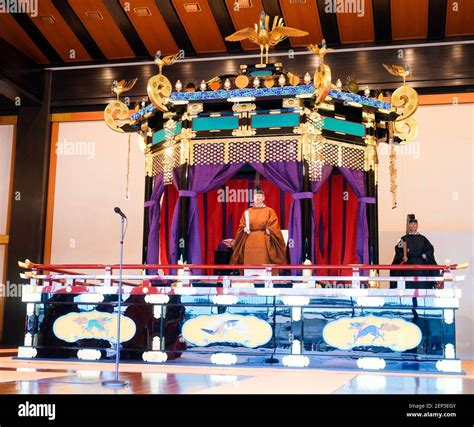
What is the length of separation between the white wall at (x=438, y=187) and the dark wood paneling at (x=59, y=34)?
5202 mm


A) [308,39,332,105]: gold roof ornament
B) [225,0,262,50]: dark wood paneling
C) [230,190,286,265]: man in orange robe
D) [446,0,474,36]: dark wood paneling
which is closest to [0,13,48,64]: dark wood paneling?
[225,0,262,50]: dark wood paneling

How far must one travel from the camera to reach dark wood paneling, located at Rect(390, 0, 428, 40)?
9328mm

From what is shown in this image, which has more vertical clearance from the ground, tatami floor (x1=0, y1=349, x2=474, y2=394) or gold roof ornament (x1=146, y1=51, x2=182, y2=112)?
gold roof ornament (x1=146, y1=51, x2=182, y2=112)

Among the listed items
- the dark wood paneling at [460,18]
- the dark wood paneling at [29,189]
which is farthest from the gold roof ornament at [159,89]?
the dark wood paneling at [460,18]

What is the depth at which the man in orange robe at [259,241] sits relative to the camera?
24.7ft

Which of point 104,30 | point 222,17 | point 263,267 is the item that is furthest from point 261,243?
point 104,30

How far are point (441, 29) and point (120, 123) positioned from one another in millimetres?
4920

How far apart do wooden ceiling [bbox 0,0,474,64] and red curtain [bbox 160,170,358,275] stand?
97.7 inches

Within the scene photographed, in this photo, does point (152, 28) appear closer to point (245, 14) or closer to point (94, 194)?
point (245, 14)

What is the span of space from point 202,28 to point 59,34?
2298mm

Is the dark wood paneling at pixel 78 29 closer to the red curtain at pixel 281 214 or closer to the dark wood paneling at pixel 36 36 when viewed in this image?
the dark wood paneling at pixel 36 36

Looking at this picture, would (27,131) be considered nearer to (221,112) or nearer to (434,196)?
(221,112)

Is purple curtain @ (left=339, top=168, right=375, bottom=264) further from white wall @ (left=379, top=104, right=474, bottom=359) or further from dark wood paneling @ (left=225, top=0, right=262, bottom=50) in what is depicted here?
dark wood paneling @ (left=225, top=0, right=262, bottom=50)

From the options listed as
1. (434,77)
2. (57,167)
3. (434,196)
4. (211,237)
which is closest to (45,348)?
(211,237)
